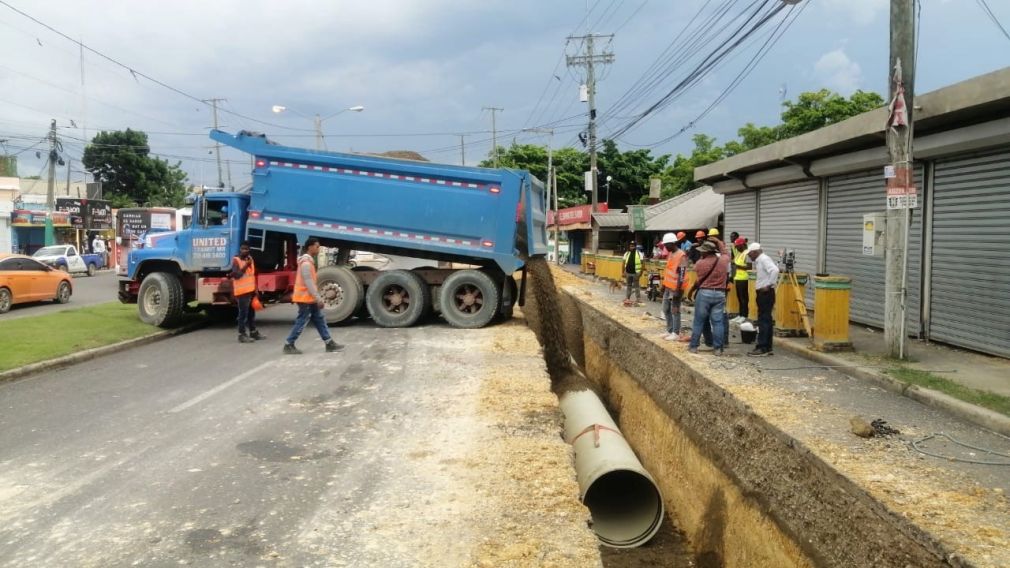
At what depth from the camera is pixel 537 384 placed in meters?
8.33

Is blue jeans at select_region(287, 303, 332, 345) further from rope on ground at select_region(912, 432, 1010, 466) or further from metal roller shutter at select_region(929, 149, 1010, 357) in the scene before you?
metal roller shutter at select_region(929, 149, 1010, 357)

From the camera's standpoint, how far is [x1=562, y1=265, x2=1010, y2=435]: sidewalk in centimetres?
679

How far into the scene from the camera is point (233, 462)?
543cm

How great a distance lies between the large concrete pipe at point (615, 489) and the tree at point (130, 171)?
47.8m

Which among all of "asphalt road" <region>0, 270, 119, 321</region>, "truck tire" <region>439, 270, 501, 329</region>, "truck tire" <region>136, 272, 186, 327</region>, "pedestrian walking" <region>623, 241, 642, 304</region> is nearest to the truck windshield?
"asphalt road" <region>0, 270, 119, 321</region>

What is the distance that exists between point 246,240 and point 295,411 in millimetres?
7325

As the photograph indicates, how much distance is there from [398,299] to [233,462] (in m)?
A: 8.35

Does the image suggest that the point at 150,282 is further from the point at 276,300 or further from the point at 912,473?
the point at 912,473

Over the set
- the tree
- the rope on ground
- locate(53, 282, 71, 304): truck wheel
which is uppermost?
the tree

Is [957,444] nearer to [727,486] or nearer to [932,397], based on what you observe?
[932,397]

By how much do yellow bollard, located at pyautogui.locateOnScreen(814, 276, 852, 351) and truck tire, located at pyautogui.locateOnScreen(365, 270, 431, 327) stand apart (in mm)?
6932

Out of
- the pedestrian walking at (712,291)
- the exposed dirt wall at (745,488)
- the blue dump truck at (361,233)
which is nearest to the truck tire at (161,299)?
the blue dump truck at (361,233)

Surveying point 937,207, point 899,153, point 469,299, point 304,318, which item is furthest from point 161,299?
point 937,207

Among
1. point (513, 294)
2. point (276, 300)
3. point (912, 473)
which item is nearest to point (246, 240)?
point (276, 300)
